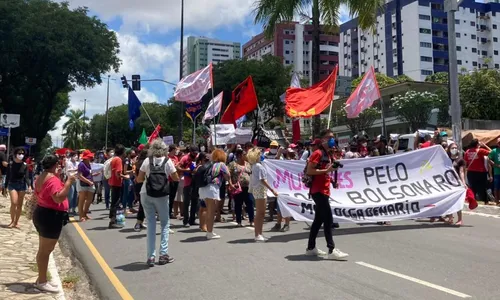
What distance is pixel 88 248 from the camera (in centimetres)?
915

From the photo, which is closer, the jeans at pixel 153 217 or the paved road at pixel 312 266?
the paved road at pixel 312 266

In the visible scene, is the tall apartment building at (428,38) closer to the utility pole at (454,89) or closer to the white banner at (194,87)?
the utility pole at (454,89)

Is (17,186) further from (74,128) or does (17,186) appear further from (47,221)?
(74,128)

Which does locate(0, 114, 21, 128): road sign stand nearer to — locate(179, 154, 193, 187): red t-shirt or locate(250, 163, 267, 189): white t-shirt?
locate(179, 154, 193, 187): red t-shirt

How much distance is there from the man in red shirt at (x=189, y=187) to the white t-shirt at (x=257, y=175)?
249cm

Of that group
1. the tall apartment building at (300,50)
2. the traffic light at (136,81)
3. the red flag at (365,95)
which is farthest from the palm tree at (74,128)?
the red flag at (365,95)

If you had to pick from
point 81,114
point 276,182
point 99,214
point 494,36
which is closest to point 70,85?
point 99,214

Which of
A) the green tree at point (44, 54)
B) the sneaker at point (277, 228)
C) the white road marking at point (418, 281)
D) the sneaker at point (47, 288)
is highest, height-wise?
the green tree at point (44, 54)

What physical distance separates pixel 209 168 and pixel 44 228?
13.2 feet

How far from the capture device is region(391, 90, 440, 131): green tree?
38.5 meters

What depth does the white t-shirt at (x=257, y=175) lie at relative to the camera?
367 inches

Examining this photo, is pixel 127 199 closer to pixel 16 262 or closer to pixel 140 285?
pixel 16 262

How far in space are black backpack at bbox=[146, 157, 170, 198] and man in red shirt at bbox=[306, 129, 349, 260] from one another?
7.08 feet

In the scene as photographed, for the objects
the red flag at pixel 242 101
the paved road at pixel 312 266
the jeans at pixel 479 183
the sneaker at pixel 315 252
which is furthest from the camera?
the red flag at pixel 242 101
